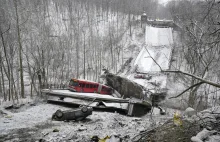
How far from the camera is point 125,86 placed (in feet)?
60.3

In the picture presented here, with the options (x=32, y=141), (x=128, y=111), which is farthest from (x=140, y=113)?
(x=32, y=141)

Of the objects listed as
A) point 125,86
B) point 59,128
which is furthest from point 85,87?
point 59,128

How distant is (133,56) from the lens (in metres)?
36.5

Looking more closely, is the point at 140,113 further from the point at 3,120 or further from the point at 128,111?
the point at 3,120

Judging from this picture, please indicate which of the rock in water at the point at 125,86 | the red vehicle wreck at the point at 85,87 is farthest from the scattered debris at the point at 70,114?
the rock in water at the point at 125,86

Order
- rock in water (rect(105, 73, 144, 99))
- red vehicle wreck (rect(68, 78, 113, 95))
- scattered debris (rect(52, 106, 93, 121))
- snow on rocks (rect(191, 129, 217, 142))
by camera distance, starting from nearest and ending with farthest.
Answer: snow on rocks (rect(191, 129, 217, 142)) < scattered debris (rect(52, 106, 93, 121)) < red vehicle wreck (rect(68, 78, 113, 95)) < rock in water (rect(105, 73, 144, 99))

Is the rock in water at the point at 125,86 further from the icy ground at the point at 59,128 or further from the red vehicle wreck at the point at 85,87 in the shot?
the icy ground at the point at 59,128

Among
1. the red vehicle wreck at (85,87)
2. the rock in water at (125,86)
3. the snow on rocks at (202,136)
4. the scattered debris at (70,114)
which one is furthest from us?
the rock in water at (125,86)

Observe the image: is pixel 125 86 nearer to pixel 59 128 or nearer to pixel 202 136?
pixel 59 128

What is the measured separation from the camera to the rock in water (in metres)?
17.2

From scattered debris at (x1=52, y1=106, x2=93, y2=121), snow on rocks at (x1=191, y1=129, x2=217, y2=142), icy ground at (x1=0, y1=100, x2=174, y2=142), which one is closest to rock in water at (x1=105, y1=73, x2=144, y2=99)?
icy ground at (x1=0, y1=100, x2=174, y2=142)

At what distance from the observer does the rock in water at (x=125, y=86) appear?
17.2m

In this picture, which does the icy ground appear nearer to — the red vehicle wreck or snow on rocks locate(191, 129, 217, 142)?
snow on rocks locate(191, 129, 217, 142)

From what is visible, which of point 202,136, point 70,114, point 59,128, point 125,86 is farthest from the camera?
point 125,86
